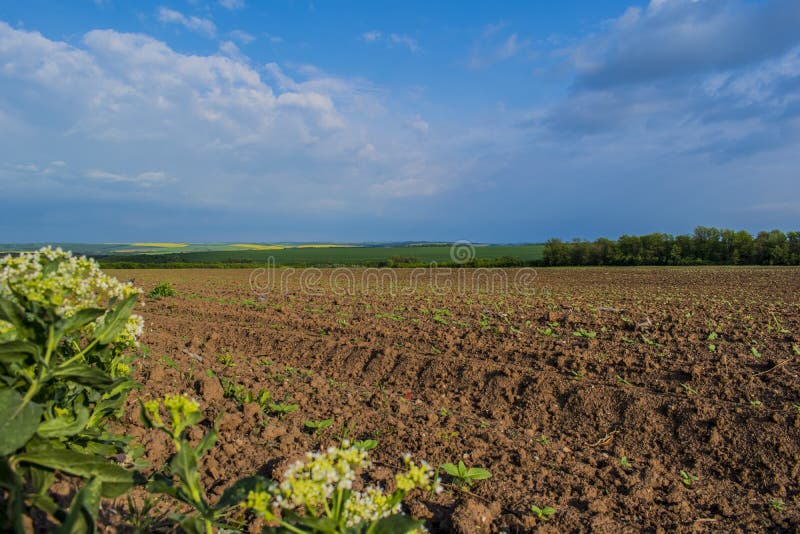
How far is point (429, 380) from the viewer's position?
702cm

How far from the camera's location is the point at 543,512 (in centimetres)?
353

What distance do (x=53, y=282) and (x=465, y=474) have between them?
339cm

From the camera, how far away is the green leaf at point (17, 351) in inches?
76.1

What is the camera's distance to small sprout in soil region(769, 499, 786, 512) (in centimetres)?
386

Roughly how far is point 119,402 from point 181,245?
302 ft

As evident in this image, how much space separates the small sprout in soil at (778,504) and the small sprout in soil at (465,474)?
249 cm

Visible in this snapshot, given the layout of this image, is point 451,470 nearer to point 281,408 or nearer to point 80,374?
point 281,408

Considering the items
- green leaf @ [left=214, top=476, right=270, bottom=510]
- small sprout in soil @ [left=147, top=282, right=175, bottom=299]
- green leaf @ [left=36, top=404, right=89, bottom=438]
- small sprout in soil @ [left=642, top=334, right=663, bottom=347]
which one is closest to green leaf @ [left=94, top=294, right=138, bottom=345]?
green leaf @ [left=36, top=404, right=89, bottom=438]

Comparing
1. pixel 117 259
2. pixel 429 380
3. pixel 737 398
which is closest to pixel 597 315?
pixel 737 398

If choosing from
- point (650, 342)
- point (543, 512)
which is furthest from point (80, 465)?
point (650, 342)

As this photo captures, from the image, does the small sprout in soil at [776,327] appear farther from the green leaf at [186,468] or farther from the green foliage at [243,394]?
the green leaf at [186,468]

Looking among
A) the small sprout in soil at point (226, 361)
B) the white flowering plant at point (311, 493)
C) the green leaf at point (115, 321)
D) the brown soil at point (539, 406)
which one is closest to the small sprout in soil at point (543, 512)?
the brown soil at point (539, 406)

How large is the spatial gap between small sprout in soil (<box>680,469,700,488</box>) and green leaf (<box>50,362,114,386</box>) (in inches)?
196

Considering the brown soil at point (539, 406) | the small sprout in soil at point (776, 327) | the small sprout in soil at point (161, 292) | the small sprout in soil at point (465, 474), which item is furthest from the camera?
the small sprout in soil at point (161, 292)
